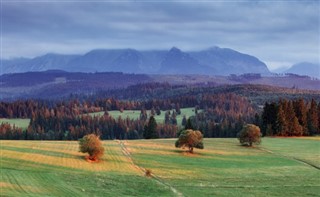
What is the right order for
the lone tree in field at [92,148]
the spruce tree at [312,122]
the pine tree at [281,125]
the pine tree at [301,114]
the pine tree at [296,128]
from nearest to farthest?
1. the lone tree in field at [92,148]
2. the pine tree at [281,125]
3. the pine tree at [296,128]
4. the pine tree at [301,114]
5. the spruce tree at [312,122]

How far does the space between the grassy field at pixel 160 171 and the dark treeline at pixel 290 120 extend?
28510 mm

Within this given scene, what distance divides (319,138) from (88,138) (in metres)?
75.2

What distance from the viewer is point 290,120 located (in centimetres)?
14125

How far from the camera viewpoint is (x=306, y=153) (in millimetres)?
101562

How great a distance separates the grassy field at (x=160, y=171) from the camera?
60.5 m

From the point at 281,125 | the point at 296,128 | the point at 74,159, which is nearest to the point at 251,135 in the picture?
the point at 281,125

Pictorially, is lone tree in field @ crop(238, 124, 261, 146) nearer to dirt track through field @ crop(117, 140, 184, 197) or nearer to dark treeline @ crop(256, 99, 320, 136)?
dark treeline @ crop(256, 99, 320, 136)

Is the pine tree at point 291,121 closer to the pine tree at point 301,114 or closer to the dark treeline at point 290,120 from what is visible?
the dark treeline at point 290,120

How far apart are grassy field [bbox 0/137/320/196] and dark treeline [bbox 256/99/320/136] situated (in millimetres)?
28510

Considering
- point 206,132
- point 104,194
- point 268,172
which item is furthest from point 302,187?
point 206,132

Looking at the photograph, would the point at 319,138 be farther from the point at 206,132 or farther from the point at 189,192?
the point at 189,192

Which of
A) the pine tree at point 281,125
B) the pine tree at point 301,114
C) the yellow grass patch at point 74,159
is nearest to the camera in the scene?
the yellow grass patch at point 74,159

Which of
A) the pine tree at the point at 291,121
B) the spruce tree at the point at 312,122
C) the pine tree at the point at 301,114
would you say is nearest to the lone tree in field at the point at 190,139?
the pine tree at the point at 291,121

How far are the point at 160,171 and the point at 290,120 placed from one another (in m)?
75.0
